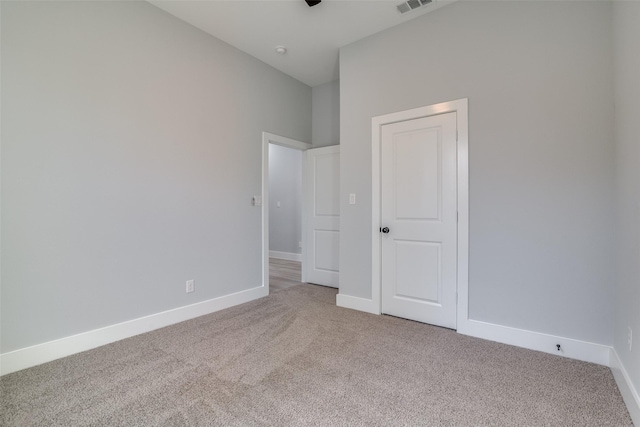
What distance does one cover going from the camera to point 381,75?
300 cm

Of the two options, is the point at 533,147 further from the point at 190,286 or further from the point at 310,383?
the point at 190,286

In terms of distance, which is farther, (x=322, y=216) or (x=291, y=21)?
(x=322, y=216)

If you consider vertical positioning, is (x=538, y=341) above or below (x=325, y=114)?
below

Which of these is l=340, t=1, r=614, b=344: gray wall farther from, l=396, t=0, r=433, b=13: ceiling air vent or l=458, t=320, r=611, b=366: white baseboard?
l=396, t=0, r=433, b=13: ceiling air vent

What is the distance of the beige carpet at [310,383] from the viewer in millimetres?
1493

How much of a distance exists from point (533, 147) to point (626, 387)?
1.58 meters

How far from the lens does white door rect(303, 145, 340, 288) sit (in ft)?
13.2

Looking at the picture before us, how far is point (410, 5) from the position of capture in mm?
2578

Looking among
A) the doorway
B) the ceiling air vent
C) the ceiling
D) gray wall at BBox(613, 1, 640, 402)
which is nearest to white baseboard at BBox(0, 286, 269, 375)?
the doorway

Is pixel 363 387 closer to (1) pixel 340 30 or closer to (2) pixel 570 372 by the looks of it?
(2) pixel 570 372

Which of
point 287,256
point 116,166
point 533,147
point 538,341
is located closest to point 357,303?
point 538,341

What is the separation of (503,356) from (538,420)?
69 centimetres

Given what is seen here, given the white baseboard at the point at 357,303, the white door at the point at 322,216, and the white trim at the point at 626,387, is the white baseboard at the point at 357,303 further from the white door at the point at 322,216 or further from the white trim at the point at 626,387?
the white trim at the point at 626,387

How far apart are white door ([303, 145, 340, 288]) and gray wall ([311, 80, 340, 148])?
0.22 metres
